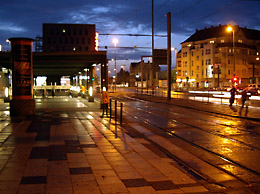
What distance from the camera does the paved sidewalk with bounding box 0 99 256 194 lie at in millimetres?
5523

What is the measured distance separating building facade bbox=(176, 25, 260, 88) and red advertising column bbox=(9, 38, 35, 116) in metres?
59.6

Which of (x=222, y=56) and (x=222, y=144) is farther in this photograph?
(x=222, y=56)

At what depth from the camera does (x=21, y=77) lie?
57.3 ft

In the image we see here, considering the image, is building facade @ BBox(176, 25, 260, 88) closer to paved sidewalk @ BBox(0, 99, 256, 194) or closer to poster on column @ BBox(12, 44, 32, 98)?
poster on column @ BBox(12, 44, 32, 98)

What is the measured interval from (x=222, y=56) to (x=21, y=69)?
217ft

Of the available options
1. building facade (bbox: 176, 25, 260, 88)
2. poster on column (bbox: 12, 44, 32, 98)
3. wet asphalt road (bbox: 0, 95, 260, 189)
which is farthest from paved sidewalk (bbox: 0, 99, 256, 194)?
building facade (bbox: 176, 25, 260, 88)

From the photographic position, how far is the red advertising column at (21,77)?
56.6 ft

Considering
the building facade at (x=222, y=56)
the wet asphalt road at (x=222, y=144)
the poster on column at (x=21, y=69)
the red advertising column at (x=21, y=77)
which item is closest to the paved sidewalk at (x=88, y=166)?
the wet asphalt road at (x=222, y=144)

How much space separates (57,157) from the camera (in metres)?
7.67

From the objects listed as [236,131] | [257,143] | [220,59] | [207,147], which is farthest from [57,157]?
[220,59]

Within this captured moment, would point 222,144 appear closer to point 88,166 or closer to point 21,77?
point 88,166

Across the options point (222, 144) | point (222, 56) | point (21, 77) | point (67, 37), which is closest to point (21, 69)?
point (21, 77)

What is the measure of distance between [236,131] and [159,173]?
7.49 m

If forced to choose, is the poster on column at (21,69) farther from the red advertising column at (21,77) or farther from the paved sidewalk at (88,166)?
the paved sidewalk at (88,166)
